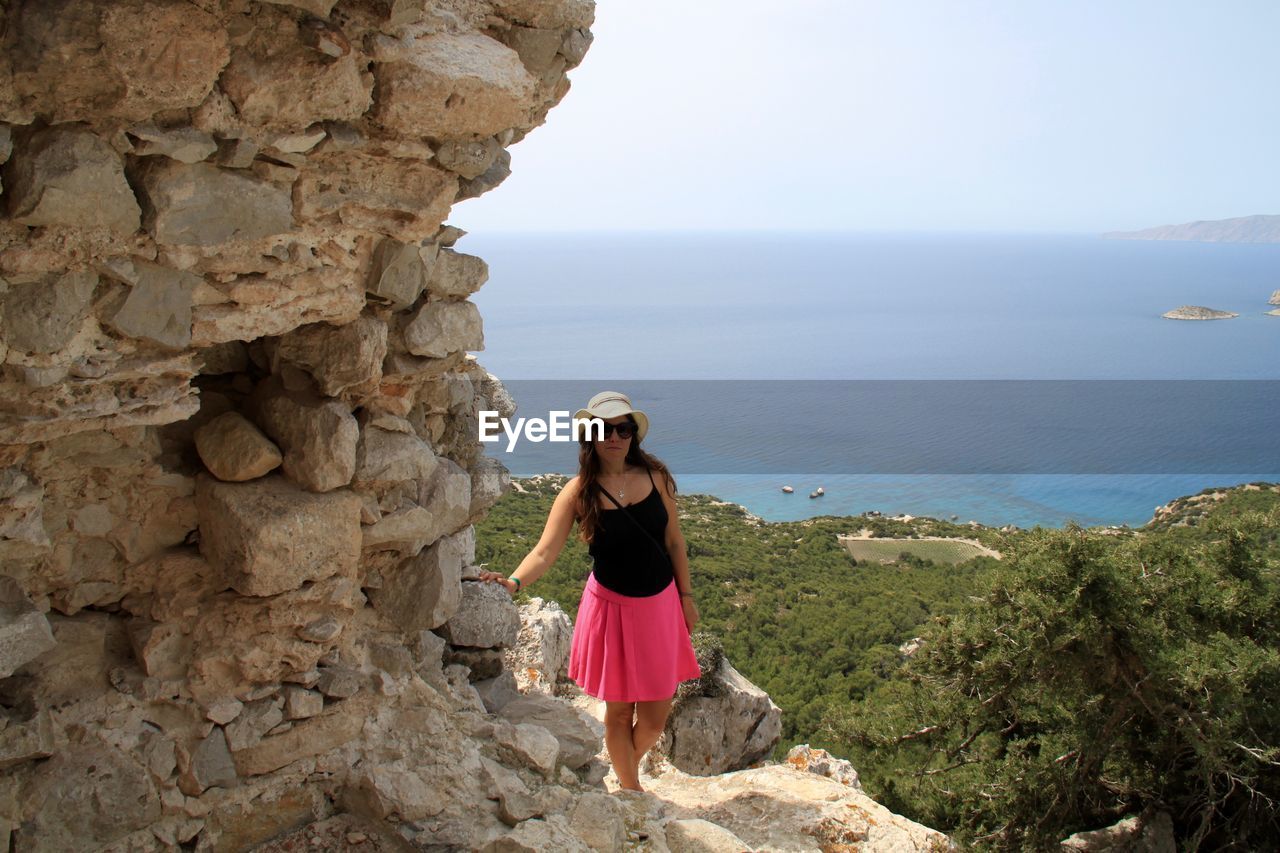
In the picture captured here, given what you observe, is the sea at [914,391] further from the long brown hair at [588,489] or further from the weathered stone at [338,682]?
the weathered stone at [338,682]

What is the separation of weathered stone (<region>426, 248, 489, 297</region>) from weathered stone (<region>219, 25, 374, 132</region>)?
0.86 m

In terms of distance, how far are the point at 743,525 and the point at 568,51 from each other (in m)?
21.1

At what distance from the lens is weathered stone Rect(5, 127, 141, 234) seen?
2.58m

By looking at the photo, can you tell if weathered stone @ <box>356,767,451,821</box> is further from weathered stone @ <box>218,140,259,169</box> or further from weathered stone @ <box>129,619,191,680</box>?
weathered stone @ <box>218,140,259,169</box>

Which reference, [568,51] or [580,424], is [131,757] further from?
[568,51]

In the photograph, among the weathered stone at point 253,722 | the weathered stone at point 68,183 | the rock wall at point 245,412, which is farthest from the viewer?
the weathered stone at point 253,722

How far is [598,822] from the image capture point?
365cm

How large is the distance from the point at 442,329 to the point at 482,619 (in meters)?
1.54

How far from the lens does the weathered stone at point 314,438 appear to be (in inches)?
140

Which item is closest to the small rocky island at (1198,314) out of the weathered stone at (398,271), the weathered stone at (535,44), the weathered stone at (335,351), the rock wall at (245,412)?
the weathered stone at (535,44)

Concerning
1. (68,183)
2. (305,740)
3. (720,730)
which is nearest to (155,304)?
(68,183)

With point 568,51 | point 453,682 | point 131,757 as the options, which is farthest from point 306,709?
point 568,51

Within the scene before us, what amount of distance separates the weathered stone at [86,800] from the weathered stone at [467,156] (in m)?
2.32

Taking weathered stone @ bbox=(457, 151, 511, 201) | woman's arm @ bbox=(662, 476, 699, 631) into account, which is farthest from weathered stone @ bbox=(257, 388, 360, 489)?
woman's arm @ bbox=(662, 476, 699, 631)
